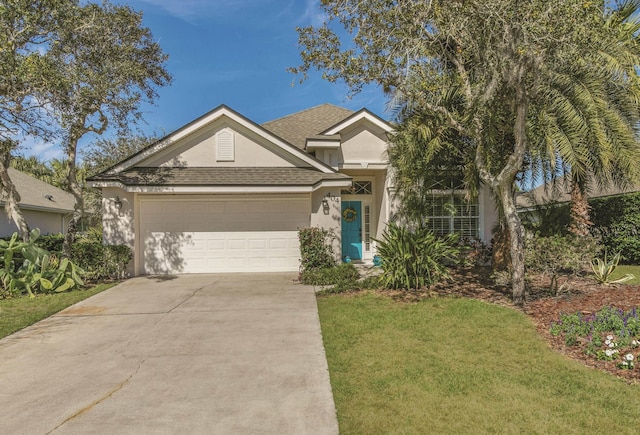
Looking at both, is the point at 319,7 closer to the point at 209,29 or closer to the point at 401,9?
the point at 401,9

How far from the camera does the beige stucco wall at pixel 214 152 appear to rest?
12641 millimetres

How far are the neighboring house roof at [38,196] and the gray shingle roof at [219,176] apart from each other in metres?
9.66

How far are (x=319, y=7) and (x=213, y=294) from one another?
6998 millimetres

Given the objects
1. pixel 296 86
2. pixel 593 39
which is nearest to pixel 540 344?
pixel 593 39

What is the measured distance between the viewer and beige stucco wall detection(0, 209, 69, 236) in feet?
57.6

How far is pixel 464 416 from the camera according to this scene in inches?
143

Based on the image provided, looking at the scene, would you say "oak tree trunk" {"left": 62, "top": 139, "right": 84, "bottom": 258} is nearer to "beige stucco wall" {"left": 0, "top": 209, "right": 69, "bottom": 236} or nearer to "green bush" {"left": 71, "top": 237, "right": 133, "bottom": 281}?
"green bush" {"left": 71, "top": 237, "right": 133, "bottom": 281}

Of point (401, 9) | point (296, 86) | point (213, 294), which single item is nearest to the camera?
point (401, 9)

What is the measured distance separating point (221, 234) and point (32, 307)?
536 cm

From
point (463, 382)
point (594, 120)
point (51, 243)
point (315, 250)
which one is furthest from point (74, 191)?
point (594, 120)

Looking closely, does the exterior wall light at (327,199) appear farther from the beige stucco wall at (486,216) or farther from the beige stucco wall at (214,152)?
the beige stucco wall at (486,216)

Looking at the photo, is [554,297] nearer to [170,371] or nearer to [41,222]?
[170,371]

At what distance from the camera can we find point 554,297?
780 centimetres

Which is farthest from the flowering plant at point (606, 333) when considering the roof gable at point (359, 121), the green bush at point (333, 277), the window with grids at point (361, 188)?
the window with grids at point (361, 188)
